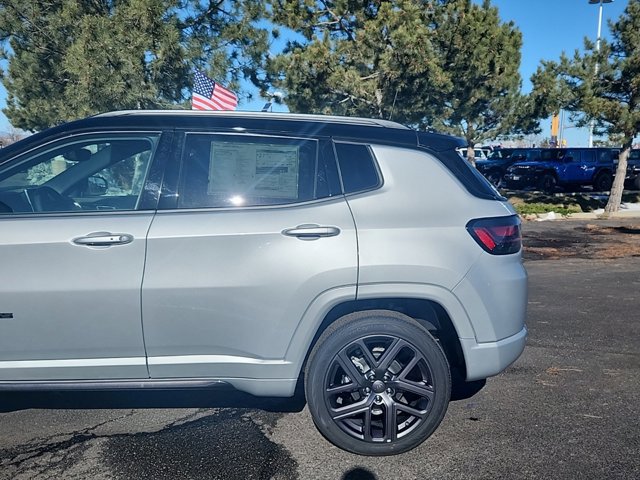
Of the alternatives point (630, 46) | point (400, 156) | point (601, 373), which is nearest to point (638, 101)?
point (630, 46)

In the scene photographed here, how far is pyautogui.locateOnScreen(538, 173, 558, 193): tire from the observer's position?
79.7 feet

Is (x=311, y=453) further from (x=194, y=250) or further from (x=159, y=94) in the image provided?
(x=159, y=94)

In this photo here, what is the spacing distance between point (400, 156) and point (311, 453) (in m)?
1.81

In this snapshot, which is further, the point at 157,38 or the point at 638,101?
the point at 638,101

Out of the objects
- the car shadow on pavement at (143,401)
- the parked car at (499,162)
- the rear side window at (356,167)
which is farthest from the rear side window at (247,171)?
the parked car at (499,162)

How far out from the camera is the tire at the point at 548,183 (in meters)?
24.3

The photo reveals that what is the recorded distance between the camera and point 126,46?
32.8 feet

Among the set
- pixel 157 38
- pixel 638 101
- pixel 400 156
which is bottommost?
pixel 400 156

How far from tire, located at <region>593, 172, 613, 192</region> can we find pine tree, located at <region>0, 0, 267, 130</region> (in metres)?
17.8

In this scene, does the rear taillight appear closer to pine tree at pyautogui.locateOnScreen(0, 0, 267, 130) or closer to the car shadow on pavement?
the car shadow on pavement

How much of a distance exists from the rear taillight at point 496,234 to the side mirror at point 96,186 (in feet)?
7.60

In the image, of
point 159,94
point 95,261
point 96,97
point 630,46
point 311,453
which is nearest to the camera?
point 95,261

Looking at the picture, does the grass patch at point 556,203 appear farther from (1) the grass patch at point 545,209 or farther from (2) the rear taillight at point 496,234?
(2) the rear taillight at point 496,234

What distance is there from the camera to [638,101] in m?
15.7
